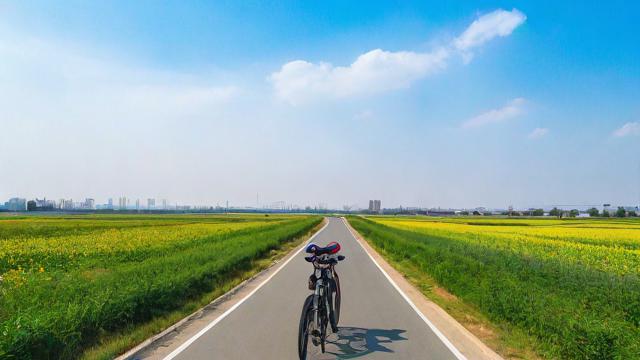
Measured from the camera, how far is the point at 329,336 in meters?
7.48

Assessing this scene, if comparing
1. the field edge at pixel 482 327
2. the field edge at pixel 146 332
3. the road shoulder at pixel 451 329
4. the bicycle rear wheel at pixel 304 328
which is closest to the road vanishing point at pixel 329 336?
the road shoulder at pixel 451 329

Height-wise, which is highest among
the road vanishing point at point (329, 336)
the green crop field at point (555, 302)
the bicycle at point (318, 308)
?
the bicycle at point (318, 308)

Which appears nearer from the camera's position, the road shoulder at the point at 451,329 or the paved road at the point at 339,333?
the paved road at the point at 339,333

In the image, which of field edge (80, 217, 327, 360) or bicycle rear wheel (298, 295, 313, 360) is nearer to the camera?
bicycle rear wheel (298, 295, 313, 360)

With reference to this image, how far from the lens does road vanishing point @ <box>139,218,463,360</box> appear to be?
6.39 m

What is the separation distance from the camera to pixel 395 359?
6.15 meters

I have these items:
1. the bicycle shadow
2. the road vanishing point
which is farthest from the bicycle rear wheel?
the bicycle shadow

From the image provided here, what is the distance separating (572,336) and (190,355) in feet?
18.6

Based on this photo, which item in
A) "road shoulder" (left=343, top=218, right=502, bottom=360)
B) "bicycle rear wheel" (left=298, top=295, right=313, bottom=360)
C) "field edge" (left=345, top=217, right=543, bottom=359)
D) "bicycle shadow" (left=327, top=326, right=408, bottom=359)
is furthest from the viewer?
"field edge" (left=345, top=217, right=543, bottom=359)

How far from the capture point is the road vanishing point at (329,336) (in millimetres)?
6387

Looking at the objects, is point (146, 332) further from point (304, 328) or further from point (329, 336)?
point (304, 328)

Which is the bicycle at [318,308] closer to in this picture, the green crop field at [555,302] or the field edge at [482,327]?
the field edge at [482,327]

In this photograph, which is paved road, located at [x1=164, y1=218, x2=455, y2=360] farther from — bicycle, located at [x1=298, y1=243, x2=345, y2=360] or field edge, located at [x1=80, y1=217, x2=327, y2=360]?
field edge, located at [x1=80, y1=217, x2=327, y2=360]

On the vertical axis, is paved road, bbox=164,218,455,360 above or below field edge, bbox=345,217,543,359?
above
